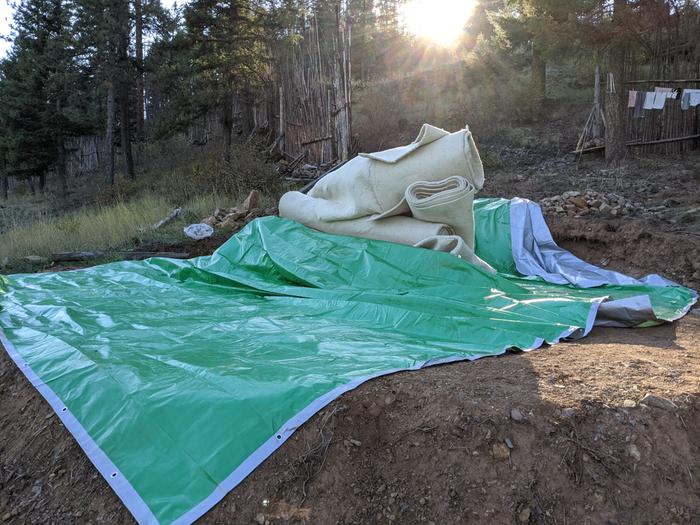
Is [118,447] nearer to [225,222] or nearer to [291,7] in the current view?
[225,222]

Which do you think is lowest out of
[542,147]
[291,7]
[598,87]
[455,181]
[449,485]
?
[449,485]

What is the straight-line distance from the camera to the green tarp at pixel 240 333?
70.7 inches

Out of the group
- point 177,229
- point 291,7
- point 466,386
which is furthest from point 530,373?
point 291,7

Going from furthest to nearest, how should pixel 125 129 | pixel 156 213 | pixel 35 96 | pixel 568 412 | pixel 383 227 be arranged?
pixel 35 96, pixel 125 129, pixel 156 213, pixel 383 227, pixel 568 412

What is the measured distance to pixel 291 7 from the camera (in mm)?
11031

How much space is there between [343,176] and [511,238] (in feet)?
5.53

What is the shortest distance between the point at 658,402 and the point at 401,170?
112 inches

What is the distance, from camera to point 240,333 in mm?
2945

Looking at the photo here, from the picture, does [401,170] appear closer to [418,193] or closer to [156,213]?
[418,193]

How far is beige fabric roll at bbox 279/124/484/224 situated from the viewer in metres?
4.20

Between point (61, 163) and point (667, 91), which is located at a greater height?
point (667, 91)

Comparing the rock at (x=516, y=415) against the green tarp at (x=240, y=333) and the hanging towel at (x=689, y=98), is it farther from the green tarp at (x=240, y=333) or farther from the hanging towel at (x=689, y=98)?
the hanging towel at (x=689, y=98)

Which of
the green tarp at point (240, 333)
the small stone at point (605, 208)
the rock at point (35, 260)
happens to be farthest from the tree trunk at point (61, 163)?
the small stone at point (605, 208)

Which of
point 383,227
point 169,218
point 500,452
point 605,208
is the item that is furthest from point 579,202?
point 169,218
